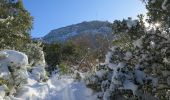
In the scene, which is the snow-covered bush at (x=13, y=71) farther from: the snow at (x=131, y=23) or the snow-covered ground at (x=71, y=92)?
the snow at (x=131, y=23)

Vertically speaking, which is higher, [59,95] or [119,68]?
[119,68]

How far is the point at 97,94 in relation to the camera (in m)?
13.4

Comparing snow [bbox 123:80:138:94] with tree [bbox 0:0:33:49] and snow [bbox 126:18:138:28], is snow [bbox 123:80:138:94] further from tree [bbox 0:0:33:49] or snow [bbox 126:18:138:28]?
tree [bbox 0:0:33:49]

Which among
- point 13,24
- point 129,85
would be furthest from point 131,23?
point 13,24

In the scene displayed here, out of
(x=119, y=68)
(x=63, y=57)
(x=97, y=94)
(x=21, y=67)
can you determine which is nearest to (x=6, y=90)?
(x=21, y=67)

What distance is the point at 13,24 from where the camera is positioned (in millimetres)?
18188

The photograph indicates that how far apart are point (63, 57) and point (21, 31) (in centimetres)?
1236

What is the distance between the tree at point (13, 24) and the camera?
17.4 metres

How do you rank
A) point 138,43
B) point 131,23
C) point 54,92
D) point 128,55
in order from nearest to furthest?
point 138,43
point 131,23
point 128,55
point 54,92

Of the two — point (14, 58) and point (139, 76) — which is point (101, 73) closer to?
point (139, 76)

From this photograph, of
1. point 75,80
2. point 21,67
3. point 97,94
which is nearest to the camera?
point 97,94

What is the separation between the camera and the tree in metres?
17.4

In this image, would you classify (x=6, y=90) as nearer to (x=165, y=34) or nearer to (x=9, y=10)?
(x=165, y=34)

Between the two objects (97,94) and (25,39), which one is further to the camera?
(25,39)
